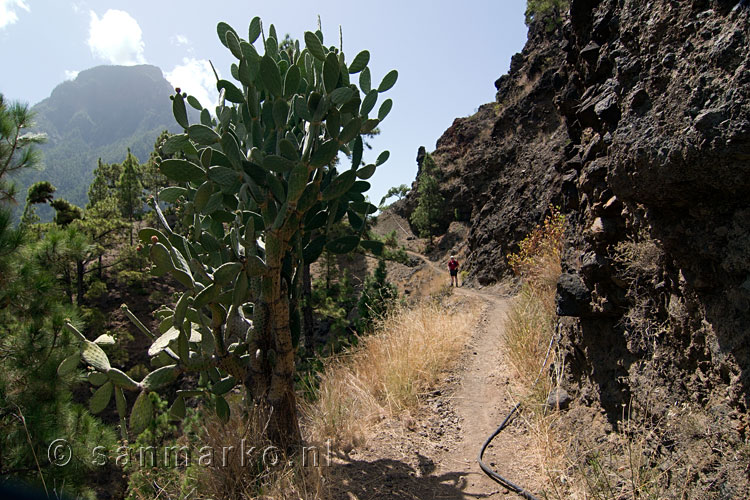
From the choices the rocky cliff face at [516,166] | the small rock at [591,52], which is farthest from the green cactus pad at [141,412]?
the rocky cliff face at [516,166]

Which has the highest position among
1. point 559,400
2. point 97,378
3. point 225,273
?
point 225,273

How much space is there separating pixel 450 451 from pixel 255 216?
2301 mm

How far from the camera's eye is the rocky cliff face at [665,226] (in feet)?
5.57

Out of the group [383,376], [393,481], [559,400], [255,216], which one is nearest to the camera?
[393,481]

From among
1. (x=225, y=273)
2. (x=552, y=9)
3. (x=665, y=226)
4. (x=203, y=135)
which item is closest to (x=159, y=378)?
(x=225, y=273)

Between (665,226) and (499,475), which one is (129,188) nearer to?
(499,475)

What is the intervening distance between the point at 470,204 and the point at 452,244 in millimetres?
3740

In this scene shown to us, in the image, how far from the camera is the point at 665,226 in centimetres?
205

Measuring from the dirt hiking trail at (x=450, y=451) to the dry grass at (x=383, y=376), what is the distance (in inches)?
6.6

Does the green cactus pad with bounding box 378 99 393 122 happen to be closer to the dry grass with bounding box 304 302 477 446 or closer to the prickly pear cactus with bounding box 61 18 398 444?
the prickly pear cactus with bounding box 61 18 398 444

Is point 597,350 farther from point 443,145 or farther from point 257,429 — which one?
point 443,145

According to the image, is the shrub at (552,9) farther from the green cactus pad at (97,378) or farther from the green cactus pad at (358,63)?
the green cactus pad at (97,378)

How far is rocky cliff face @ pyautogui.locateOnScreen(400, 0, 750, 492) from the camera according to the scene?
1698 mm

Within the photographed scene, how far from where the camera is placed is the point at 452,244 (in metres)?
29.8
